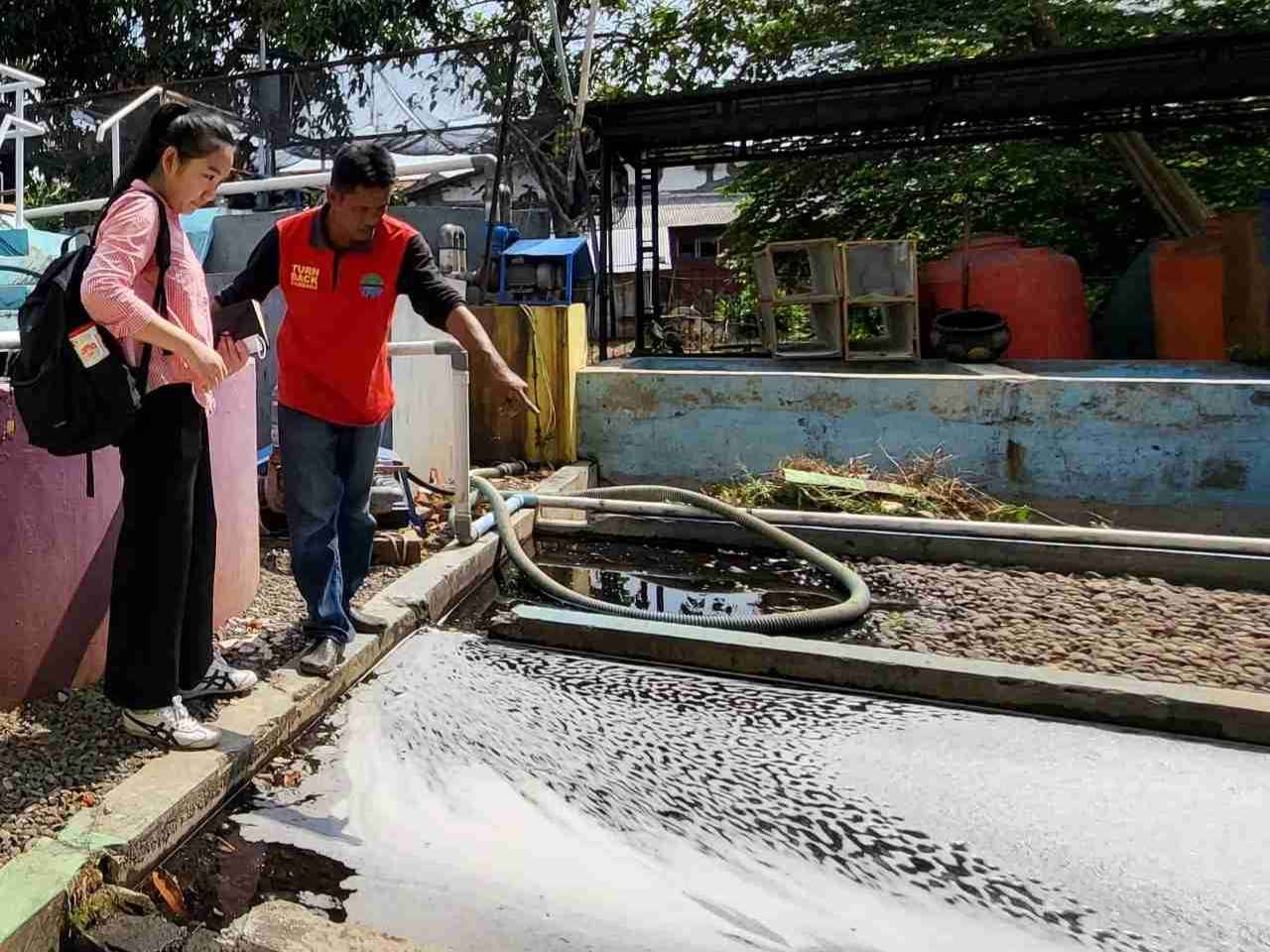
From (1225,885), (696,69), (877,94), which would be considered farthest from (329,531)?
(696,69)

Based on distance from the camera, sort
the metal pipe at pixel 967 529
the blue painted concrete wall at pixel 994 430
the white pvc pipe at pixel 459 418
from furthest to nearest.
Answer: the blue painted concrete wall at pixel 994 430 → the metal pipe at pixel 967 529 → the white pvc pipe at pixel 459 418

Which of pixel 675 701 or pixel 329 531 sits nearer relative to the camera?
pixel 329 531

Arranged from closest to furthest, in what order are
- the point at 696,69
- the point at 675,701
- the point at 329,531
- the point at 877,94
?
the point at 329,531 < the point at 675,701 < the point at 877,94 < the point at 696,69

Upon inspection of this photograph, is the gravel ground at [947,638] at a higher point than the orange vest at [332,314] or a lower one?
lower

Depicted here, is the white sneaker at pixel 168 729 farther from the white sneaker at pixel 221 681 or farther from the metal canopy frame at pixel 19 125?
the metal canopy frame at pixel 19 125

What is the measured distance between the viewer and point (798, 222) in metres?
14.3

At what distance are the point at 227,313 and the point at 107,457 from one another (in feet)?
1.86

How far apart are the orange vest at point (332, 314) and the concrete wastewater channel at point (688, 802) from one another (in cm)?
90

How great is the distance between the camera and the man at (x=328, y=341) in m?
2.94

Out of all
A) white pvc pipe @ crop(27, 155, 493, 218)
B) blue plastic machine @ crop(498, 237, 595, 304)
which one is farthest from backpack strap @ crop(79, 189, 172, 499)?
blue plastic machine @ crop(498, 237, 595, 304)

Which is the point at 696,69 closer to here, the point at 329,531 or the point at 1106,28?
the point at 1106,28

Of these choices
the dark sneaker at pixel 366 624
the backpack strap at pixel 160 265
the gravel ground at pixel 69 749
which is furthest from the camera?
the dark sneaker at pixel 366 624

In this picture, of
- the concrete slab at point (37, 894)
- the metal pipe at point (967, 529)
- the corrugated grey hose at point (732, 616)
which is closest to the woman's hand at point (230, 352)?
the concrete slab at point (37, 894)

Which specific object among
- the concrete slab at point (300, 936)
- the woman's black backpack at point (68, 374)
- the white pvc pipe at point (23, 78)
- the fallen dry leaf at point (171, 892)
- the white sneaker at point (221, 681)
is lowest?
the concrete slab at point (300, 936)
